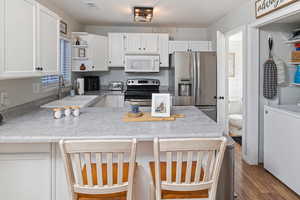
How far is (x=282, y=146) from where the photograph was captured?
9.80 feet

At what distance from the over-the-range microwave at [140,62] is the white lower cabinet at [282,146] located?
2607mm

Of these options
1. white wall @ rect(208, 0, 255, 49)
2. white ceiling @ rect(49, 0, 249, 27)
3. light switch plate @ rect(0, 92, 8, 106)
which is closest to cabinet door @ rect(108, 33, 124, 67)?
white ceiling @ rect(49, 0, 249, 27)

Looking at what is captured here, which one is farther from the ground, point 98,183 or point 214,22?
point 214,22

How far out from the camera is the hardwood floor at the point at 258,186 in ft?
9.03

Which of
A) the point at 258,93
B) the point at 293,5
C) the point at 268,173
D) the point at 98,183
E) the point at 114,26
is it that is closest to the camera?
the point at 98,183

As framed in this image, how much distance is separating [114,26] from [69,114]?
3.72 metres

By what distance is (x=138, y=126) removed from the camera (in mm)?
1937

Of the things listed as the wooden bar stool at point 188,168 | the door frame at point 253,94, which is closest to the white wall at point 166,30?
the door frame at point 253,94

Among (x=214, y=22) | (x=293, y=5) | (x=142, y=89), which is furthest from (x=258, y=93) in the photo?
(x=142, y=89)

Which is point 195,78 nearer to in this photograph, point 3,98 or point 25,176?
point 3,98

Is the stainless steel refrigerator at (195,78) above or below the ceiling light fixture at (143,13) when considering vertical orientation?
below

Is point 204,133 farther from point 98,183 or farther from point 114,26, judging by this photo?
point 114,26

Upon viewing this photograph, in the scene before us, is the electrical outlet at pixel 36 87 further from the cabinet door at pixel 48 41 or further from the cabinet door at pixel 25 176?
the cabinet door at pixel 25 176

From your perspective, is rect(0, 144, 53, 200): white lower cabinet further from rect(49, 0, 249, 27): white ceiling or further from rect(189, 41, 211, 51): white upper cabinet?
rect(189, 41, 211, 51): white upper cabinet
